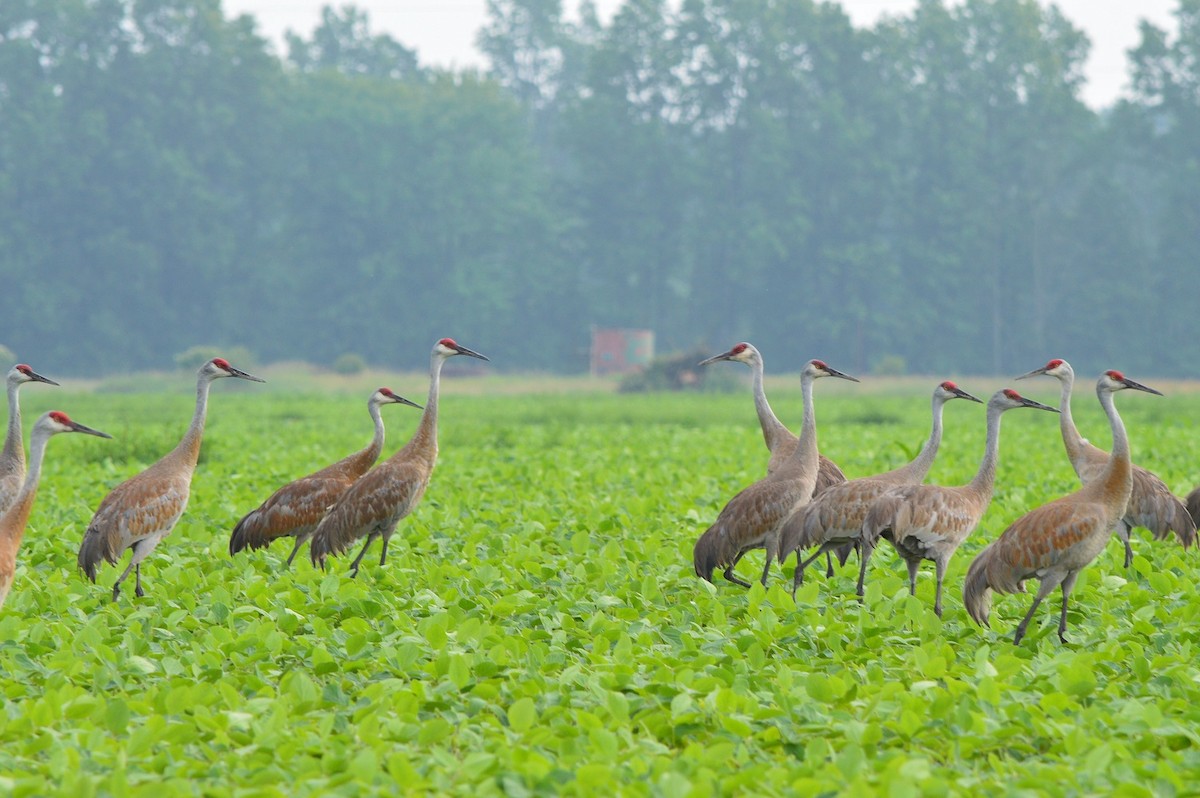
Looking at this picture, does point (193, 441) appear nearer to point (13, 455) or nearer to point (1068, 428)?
point (13, 455)

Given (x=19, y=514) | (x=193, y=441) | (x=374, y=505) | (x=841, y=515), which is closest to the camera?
(x=19, y=514)

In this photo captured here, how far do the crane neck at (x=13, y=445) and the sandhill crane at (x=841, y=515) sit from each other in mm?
4641

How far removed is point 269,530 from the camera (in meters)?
8.41

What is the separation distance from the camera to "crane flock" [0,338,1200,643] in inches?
251

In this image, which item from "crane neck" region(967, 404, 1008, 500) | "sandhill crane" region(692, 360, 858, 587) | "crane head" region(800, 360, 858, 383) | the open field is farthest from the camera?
"crane head" region(800, 360, 858, 383)

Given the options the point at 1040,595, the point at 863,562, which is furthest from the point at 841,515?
the point at 1040,595

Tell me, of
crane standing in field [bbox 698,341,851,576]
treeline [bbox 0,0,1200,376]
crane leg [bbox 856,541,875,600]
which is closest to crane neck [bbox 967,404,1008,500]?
crane leg [bbox 856,541,875,600]

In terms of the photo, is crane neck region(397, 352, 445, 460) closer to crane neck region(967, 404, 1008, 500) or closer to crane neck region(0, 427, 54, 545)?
crane neck region(0, 427, 54, 545)

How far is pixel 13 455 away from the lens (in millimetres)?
8633

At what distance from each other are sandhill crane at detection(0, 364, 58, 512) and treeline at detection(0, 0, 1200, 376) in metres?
45.1

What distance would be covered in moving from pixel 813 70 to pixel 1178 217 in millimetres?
15784

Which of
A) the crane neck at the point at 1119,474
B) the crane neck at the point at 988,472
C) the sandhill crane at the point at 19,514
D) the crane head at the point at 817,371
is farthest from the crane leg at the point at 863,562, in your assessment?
the sandhill crane at the point at 19,514

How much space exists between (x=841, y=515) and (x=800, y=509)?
1.26 feet

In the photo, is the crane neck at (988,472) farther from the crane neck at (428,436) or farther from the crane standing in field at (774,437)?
the crane neck at (428,436)
